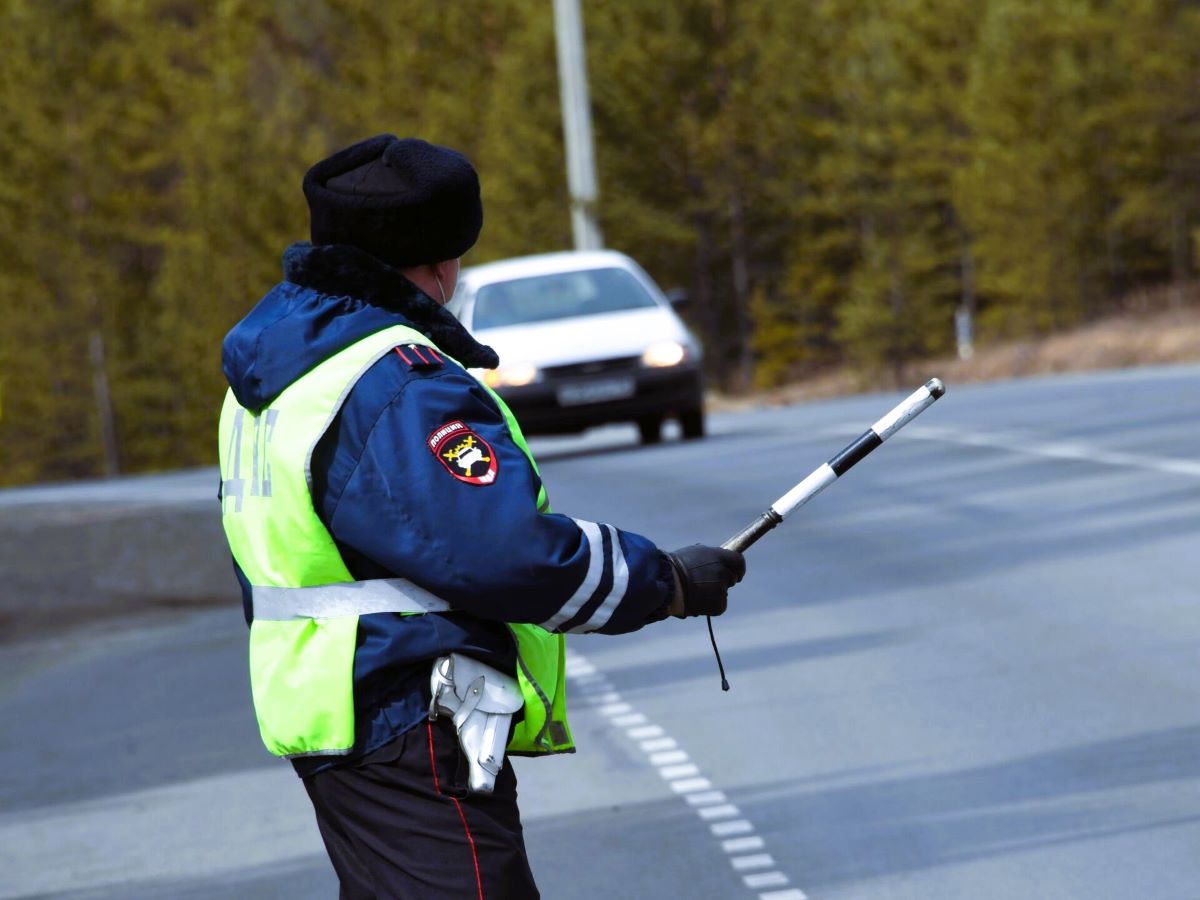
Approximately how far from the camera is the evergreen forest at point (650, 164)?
5478 centimetres

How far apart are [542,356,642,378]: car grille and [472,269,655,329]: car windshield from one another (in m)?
0.78

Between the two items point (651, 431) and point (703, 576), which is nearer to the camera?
point (703, 576)

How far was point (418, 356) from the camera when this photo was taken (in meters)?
3.20

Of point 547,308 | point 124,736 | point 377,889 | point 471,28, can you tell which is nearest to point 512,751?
point 377,889

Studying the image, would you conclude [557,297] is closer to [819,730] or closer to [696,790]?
[819,730]

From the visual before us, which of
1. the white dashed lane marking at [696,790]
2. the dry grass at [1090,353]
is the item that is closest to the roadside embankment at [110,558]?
the white dashed lane marking at [696,790]

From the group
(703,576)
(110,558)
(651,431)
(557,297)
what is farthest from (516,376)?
(703,576)

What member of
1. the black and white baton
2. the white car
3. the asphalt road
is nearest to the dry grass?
the white car

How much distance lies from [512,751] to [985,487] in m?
10.8

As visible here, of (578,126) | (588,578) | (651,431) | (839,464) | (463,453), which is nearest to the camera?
(463,453)

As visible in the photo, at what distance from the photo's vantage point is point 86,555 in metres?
17.0

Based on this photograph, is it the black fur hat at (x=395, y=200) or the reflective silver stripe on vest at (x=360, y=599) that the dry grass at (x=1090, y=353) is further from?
the reflective silver stripe on vest at (x=360, y=599)

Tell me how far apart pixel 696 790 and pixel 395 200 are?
4.22 m

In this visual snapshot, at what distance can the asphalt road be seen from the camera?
6410 mm
